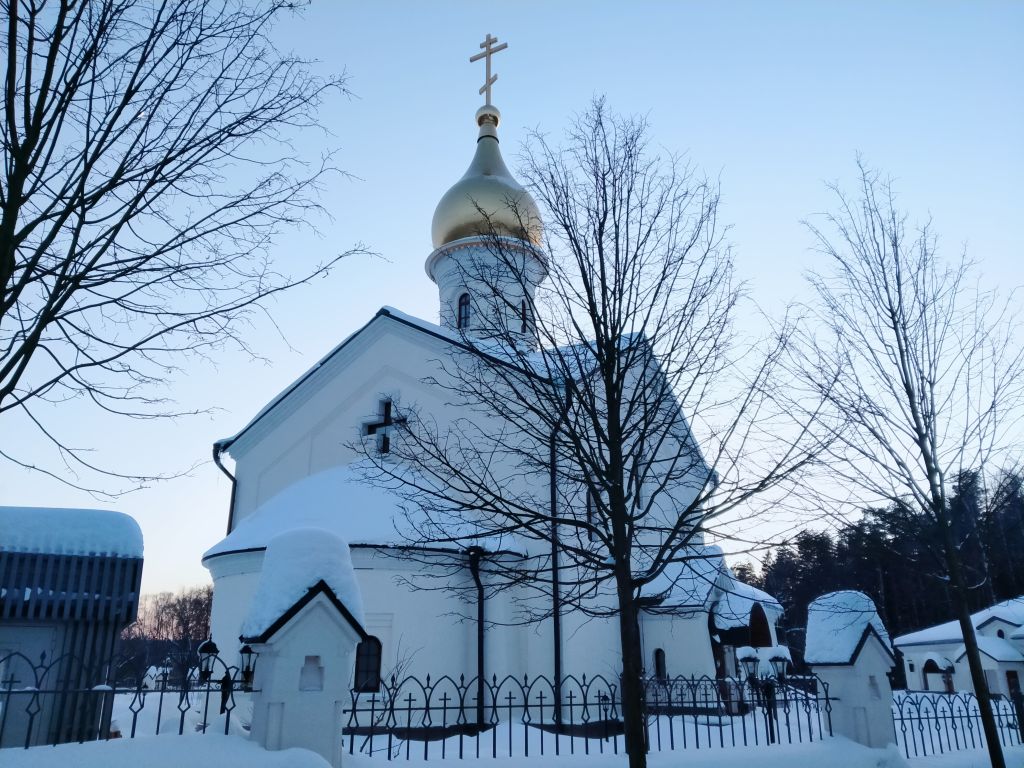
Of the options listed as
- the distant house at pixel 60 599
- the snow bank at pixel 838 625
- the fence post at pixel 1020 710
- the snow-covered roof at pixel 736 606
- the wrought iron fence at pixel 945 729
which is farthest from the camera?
the snow-covered roof at pixel 736 606

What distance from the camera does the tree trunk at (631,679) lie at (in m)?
5.64

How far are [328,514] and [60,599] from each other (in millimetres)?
6607

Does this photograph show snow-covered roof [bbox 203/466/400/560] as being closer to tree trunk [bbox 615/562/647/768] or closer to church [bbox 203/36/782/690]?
church [bbox 203/36/782/690]

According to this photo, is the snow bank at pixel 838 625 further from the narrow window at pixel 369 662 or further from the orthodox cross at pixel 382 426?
the orthodox cross at pixel 382 426

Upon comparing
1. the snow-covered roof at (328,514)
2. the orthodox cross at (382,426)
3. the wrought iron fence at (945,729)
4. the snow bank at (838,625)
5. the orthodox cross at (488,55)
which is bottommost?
the wrought iron fence at (945,729)

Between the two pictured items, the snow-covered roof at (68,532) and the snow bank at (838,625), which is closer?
the snow-covered roof at (68,532)

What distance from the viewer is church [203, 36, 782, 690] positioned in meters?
12.4

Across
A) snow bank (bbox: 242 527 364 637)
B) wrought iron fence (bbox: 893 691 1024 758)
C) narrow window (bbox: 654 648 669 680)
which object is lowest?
wrought iron fence (bbox: 893 691 1024 758)

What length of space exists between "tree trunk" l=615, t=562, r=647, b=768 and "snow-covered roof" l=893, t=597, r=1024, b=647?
1112 inches

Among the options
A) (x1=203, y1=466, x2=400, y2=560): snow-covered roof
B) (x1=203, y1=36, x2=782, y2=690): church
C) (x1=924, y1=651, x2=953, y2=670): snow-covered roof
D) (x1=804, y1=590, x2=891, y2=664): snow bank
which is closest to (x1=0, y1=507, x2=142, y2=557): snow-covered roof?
(x1=203, y1=36, x2=782, y2=690): church

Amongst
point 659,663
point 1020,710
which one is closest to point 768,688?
point 1020,710

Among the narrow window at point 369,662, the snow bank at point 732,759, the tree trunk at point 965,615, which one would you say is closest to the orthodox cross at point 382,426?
the narrow window at point 369,662

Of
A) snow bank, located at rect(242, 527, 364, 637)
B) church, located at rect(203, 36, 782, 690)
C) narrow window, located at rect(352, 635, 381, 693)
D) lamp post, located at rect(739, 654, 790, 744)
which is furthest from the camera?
church, located at rect(203, 36, 782, 690)

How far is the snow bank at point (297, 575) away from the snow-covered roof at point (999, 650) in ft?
101
